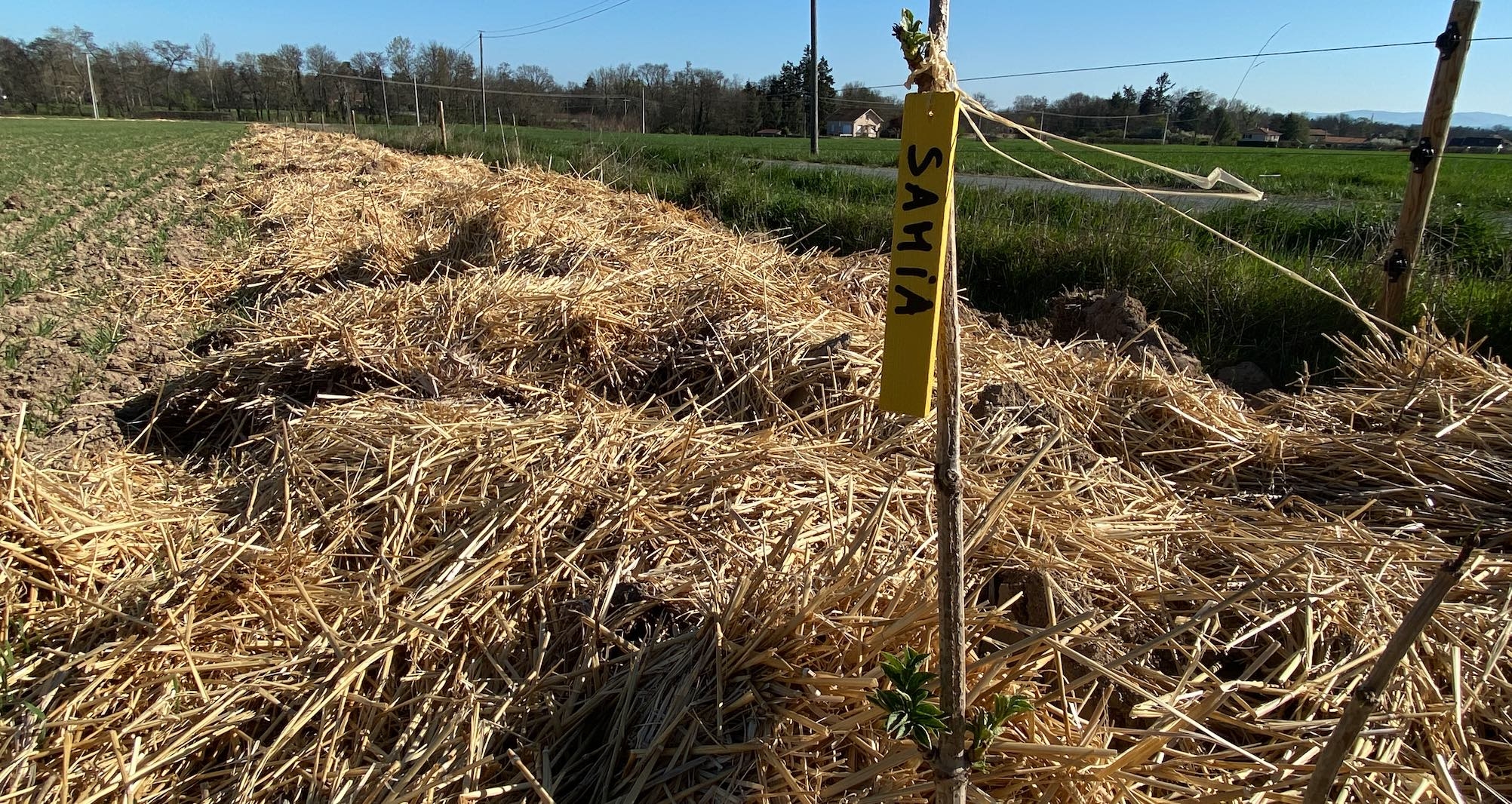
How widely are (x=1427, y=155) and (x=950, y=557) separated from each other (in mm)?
4131

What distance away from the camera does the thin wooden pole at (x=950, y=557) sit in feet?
3.35

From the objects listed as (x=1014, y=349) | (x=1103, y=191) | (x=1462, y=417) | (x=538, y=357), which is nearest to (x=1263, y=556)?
(x=1462, y=417)

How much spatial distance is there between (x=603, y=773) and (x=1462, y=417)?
2.93m

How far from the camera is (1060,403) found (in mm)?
2848

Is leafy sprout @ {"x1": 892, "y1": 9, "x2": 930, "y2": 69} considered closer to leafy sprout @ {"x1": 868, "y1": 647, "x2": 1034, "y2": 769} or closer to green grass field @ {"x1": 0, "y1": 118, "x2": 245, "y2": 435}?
leafy sprout @ {"x1": 868, "y1": 647, "x2": 1034, "y2": 769}

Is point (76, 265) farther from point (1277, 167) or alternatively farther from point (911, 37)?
point (1277, 167)

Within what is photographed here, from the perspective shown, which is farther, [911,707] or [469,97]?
[469,97]

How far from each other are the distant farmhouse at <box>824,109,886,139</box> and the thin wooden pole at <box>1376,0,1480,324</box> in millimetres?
40683

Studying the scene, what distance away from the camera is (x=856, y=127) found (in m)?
51.3

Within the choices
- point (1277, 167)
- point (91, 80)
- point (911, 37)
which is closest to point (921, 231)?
point (911, 37)

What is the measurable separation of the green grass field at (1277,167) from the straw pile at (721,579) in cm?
455

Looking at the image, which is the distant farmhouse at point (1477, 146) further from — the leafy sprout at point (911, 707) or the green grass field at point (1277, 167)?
the leafy sprout at point (911, 707)

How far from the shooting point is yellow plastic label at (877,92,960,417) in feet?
3.27

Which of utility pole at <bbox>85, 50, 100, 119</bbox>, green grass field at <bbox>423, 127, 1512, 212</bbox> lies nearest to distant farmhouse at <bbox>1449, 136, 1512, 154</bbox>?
green grass field at <bbox>423, 127, 1512, 212</bbox>
